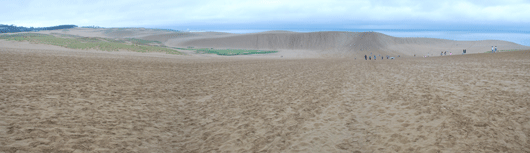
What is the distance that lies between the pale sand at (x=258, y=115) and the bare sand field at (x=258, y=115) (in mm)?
27

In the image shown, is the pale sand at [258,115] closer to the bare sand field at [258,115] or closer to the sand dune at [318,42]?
the bare sand field at [258,115]

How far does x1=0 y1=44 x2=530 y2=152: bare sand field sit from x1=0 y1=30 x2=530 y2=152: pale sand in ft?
0.09

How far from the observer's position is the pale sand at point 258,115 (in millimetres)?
6617

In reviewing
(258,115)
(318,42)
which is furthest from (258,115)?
(318,42)

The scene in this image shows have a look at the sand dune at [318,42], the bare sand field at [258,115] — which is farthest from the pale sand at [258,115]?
the sand dune at [318,42]

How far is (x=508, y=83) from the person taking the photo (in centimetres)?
1299

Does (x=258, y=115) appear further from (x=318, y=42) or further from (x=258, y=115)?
(x=318, y=42)

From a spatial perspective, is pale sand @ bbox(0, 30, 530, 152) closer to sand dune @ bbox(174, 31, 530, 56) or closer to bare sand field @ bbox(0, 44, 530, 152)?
bare sand field @ bbox(0, 44, 530, 152)

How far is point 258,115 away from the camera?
371 inches

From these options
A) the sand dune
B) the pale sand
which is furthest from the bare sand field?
the sand dune

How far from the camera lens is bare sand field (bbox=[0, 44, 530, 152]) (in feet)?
21.7

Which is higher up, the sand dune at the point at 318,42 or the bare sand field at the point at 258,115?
the sand dune at the point at 318,42

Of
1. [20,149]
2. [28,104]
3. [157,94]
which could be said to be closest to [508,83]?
[157,94]

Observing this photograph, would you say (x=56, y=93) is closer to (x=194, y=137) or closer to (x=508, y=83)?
(x=194, y=137)
